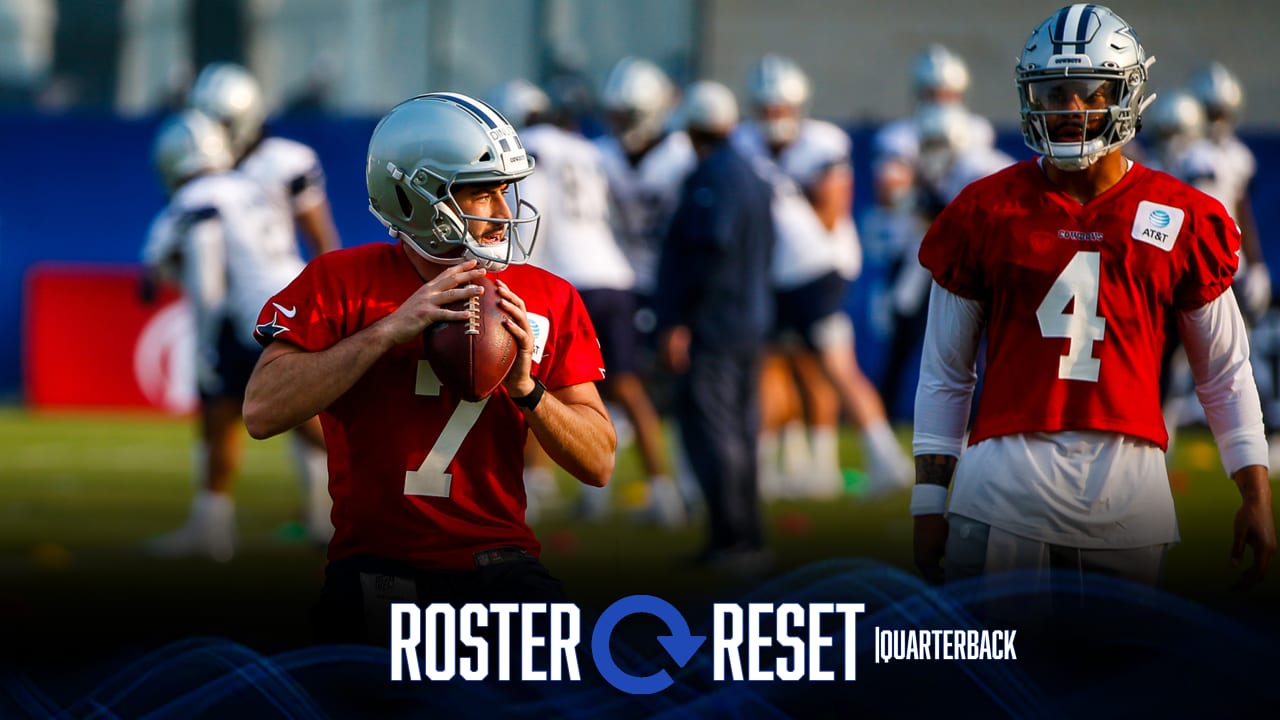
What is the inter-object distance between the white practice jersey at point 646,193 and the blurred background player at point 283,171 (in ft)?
6.41

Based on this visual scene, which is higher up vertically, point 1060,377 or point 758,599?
point 1060,377

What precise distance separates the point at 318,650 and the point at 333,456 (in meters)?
0.43

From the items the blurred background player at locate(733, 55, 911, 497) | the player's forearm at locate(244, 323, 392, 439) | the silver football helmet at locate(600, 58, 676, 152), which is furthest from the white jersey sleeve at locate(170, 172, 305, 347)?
the player's forearm at locate(244, 323, 392, 439)

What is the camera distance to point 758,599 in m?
6.63

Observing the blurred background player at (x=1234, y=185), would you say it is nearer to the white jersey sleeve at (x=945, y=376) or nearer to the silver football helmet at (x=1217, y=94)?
the silver football helmet at (x=1217, y=94)

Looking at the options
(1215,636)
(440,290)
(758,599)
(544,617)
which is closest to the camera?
(440,290)

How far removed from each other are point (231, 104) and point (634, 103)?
7.01 feet

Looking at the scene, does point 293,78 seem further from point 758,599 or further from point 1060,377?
point 1060,377

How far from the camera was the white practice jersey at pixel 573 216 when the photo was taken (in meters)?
8.89

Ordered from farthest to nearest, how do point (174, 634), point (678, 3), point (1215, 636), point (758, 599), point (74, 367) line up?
point (678, 3) → point (74, 367) → point (758, 599) → point (174, 634) → point (1215, 636)

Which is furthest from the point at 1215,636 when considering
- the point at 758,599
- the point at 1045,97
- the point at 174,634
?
the point at 174,634

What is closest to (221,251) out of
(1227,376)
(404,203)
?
(404,203)

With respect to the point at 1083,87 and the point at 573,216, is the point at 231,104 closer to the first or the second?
the point at 573,216

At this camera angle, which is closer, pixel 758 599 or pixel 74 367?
pixel 758 599
